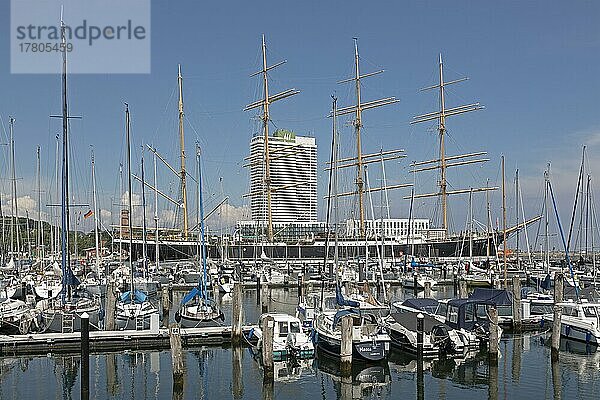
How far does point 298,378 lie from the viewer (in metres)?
29.8

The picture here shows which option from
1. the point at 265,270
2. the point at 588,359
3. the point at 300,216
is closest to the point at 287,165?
the point at 300,216

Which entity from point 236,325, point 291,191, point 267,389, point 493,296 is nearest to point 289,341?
point 267,389

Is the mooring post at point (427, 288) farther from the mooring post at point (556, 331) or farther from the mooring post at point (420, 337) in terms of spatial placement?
the mooring post at point (420, 337)

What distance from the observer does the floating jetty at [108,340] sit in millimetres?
33531

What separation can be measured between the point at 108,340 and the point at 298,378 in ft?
35.5

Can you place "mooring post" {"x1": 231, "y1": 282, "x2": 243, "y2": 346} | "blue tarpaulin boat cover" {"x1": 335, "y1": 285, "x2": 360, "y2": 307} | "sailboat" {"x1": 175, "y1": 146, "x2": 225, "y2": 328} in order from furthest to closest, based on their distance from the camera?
"sailboat" {"x1": 175, "y1": 146, "x2": 225, "y2": 328} → "mooring post" {"x1": 231, "y1": 282, "x2": 243, "y2": 346} → "blue tarpaulin boat cover" {"x1": 335, "y1": 285, "x2": 360, "y2": 307}

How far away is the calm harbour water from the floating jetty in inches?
27.1

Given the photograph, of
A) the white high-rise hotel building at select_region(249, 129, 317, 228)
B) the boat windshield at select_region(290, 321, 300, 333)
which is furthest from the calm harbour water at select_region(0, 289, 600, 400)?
the white high-rise hotel building at select_region(249, 129, 317, 228)

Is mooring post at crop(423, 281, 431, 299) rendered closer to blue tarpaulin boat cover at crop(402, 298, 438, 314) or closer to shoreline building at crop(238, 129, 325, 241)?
A: blue tarpaulin boat cover at crop(402, 298, 438, 314)

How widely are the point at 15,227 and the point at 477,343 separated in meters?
56.9

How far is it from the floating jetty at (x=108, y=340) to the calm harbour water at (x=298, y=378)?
27.1 inches

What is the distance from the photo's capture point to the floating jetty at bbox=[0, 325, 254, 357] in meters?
33.5

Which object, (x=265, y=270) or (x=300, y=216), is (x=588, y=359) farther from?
(x=300, y=216)

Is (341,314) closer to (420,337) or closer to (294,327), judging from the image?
(294,327)
